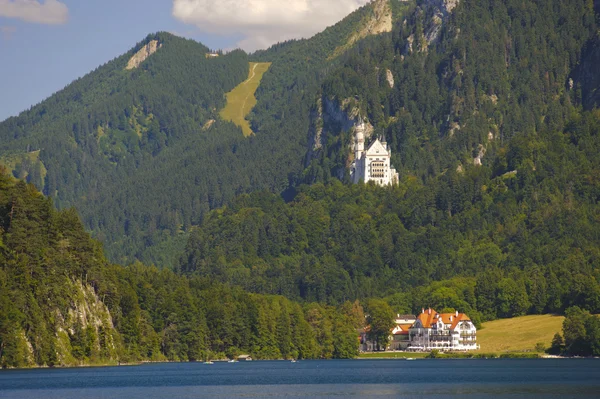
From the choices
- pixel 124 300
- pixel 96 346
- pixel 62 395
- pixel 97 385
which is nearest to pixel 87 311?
pixel 96 346

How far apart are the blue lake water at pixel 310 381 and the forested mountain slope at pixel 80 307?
3.24 metres

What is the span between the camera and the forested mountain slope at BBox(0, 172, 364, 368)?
468 feet

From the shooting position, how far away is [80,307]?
154125 millimetres

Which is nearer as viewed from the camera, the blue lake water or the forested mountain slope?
the blue lake water

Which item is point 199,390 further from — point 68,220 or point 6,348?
point 68,220

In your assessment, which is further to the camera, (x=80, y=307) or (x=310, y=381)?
(x=80, y=307)

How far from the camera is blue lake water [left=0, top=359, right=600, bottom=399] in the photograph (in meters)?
121

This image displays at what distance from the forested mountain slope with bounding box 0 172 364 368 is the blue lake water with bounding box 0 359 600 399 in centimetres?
324

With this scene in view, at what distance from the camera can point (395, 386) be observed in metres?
134

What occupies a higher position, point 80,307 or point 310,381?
point 80,307

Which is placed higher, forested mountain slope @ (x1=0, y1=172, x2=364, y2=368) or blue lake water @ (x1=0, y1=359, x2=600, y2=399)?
forested mountain slope @ (x1=0, y1=172, x2=364, y2=368)

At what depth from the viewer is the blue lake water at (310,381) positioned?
120812 mm

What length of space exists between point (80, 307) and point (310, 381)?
29.6m

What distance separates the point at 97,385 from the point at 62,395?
1363 cm
